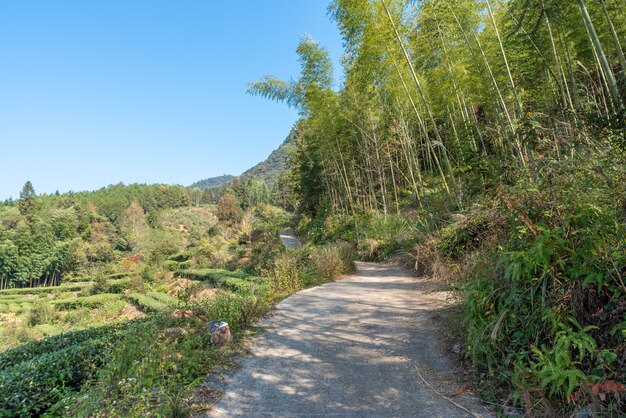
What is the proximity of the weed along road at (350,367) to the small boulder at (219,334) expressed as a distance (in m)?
0.32

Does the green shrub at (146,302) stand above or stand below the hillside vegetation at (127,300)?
below

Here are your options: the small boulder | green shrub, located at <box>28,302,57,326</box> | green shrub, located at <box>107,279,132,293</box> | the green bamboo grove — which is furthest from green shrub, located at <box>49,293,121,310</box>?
the small boulder

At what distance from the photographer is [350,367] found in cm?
297

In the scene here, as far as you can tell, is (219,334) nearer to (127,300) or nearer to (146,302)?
(146,302)

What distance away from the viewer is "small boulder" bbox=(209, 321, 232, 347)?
11.4 ft

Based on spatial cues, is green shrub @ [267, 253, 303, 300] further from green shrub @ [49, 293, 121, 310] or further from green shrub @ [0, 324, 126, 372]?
green shrub @ [49, 293, 121, 310]

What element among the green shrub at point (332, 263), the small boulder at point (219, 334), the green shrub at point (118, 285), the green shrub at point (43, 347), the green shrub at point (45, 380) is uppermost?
the green shrub at point (332, 263)

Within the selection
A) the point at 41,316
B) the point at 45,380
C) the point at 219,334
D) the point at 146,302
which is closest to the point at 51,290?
the point at 41,316

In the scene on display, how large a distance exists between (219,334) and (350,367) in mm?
1433

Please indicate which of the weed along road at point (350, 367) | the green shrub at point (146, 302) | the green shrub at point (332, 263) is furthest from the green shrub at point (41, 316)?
the weed along road at point (350, 367)

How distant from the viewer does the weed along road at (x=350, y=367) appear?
2334 millimetres

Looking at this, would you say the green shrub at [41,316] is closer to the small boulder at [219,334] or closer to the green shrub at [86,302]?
the green shrub at [86,302]

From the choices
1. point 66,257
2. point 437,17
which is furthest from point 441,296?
point 66,257

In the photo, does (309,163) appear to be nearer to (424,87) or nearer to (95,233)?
(424,87)
